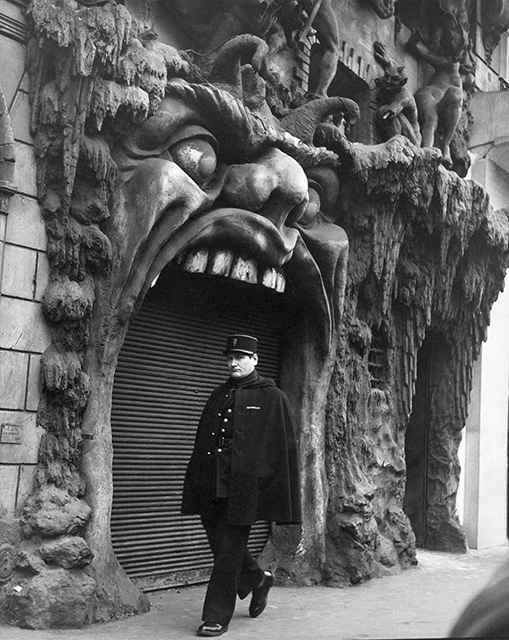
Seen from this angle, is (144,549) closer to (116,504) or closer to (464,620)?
(116,504)

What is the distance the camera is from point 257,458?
18.8 ft

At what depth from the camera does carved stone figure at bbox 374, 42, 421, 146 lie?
33.5ft

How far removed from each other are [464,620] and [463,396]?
10286 mm

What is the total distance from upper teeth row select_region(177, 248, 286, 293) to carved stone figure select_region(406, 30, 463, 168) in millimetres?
4035

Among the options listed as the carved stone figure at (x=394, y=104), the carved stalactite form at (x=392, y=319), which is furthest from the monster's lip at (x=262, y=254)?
the carved stone figure at (x=394, y=104)

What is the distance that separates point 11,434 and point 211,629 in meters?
1.74

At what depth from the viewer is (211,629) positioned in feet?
18.3

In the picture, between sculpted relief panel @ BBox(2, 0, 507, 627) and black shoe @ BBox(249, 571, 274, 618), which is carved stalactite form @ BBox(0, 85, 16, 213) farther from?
black shoe @ BBox(249, 571, 274, 618)

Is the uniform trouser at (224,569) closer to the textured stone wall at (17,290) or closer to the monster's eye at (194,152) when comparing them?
the textured stone wall at (17,290)

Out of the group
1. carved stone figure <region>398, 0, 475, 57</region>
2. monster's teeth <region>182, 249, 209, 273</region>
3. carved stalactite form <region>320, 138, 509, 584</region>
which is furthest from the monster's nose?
carved stone figure <region>398, 0, 475, 57</region>

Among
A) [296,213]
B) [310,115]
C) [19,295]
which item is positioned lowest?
[19,295]

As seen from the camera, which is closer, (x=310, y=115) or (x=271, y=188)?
(x=271, y=188)

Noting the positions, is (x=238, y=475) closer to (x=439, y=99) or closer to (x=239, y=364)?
(x=239, y=364)

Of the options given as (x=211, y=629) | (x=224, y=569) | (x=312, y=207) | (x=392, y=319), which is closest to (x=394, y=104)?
(x=392, y=319)
